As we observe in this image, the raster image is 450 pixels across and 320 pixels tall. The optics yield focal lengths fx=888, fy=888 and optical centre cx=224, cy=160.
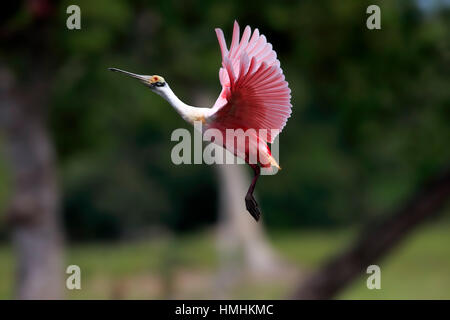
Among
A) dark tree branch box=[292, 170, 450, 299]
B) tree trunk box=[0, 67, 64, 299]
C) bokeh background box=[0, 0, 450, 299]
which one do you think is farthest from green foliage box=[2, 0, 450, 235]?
tree trunk box=[0, 67, 64, 299]

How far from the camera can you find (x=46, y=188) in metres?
16.8

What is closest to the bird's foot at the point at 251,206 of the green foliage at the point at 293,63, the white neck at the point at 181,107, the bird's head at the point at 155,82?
the white neck at the point at 181,107

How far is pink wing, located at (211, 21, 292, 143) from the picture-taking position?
280 cm

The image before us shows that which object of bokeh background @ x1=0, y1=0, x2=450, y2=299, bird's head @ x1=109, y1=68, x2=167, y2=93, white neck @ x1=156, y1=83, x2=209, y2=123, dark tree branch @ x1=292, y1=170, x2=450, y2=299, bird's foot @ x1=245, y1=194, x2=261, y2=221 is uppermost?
bokeh background @ x1=0, y1=0, x2=450, y2=299

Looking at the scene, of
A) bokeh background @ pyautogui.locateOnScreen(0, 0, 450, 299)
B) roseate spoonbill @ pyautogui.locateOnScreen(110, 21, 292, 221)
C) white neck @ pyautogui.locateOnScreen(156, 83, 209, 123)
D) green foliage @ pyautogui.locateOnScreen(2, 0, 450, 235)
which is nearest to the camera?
white neck @ pyautogui.locateOnScreen(156, 83, 209, 123)

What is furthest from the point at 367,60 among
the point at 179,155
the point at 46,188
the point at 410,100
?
the point at 179,155

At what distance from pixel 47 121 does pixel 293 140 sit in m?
17.5

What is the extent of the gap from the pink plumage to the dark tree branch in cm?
1285

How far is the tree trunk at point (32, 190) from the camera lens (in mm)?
16250

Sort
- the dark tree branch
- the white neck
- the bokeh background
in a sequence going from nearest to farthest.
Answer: the white neck
the bokeh background
the dark tree branch

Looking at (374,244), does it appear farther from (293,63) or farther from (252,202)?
(252,202)

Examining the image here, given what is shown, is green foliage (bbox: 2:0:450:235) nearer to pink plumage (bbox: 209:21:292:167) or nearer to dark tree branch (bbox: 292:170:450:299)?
dark tree branch (bbox: 292:170:450:299)

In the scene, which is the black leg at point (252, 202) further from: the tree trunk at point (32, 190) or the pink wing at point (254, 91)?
the tree trunk at point (32, 190)

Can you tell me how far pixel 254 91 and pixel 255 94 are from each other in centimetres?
1
